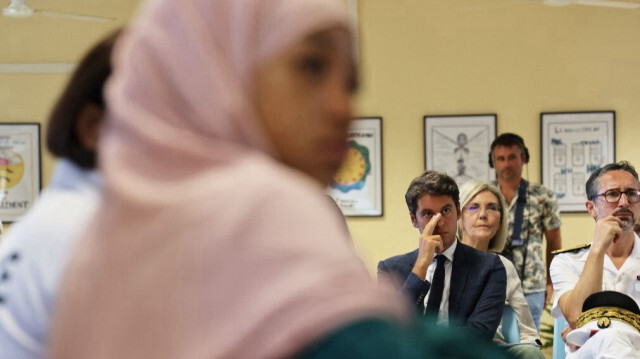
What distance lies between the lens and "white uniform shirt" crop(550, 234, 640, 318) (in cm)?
406

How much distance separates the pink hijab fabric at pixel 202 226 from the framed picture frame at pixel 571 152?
830 cm

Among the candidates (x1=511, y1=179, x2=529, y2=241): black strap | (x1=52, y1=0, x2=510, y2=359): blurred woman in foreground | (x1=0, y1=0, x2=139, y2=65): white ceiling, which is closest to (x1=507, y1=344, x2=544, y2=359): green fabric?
(x1=511, y1=179, x2=529, y2=241): black strap

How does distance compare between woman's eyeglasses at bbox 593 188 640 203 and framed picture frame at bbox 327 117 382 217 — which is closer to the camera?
woman's eyeglasses at bbox 593 188 640 203

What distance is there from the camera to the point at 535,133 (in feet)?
28.8

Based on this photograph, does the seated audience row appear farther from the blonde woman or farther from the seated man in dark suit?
the blonde woman

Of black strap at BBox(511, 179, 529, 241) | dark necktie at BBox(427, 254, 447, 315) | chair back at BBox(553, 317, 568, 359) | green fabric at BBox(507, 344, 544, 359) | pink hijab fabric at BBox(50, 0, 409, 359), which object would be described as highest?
pink hijab fabric at BBox(50, 0, 409, 359)

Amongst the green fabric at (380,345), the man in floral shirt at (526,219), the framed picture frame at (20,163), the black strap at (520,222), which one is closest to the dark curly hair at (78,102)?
the green fabric at (380,345)

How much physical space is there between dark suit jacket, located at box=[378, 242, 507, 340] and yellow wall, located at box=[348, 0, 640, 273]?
15.4 feet

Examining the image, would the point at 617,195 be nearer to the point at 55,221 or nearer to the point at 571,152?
the point at 55,221

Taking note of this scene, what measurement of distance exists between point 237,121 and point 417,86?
829cm

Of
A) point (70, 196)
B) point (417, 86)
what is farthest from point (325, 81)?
point (417, 86)

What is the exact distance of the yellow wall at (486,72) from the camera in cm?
873

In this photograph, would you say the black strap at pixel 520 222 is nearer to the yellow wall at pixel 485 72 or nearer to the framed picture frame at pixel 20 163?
the yellow wall at pixel 485 72

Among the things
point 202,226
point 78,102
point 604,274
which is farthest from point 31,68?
point 202,226
